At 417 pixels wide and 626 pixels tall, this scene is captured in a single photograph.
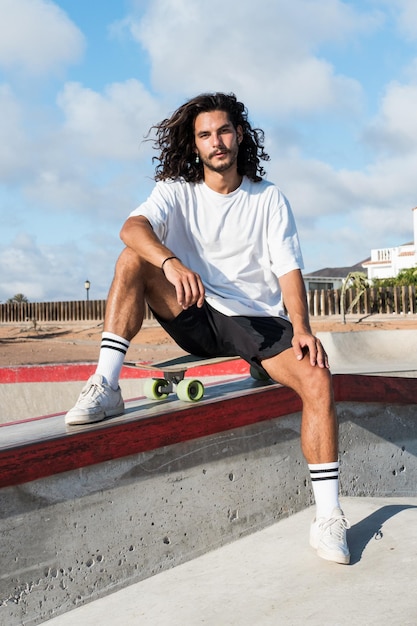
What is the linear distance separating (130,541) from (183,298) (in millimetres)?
926

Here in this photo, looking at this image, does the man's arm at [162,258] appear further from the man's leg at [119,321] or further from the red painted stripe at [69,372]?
the red painted stripe at [69,372]

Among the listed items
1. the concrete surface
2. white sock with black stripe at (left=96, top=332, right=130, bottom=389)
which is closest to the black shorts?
white sock with black stripe at (left=96, top=332, right=130, bottom=389)

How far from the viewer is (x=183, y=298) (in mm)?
2615

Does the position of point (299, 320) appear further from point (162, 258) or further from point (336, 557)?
point (336, 557)

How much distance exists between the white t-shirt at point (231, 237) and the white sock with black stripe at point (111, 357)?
458 mm

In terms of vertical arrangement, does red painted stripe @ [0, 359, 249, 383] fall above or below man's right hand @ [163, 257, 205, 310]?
below

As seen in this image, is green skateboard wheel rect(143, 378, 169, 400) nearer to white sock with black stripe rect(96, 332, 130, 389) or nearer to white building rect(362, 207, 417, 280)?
white sock with black stripe rect(96, 332, 130, 389)

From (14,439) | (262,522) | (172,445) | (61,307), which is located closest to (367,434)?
(262,522)

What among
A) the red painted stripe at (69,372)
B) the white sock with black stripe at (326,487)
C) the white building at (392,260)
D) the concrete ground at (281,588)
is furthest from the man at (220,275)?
the white building at (392,260)

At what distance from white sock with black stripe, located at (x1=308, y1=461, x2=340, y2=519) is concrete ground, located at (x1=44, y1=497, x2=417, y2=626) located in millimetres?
179

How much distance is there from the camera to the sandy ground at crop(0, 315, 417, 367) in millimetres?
15805

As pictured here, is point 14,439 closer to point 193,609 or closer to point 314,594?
point 193,609

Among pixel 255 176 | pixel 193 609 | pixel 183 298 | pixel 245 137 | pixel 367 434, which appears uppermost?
pixel 245 137

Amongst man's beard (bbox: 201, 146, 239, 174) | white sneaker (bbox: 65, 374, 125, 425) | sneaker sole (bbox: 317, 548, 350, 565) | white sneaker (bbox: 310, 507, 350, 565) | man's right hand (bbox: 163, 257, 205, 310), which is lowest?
sneaker sole (bbox: 317, 548, 350, 565)
